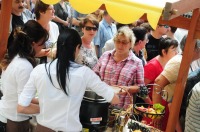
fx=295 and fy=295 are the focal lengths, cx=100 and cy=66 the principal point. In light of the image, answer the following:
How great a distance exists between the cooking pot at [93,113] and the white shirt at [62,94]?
3.6 inches

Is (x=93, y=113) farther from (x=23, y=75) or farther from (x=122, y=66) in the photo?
(x=122, y=66)

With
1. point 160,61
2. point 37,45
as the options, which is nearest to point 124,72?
point 160,61

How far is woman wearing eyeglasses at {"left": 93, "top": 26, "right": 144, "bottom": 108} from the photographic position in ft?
9.82

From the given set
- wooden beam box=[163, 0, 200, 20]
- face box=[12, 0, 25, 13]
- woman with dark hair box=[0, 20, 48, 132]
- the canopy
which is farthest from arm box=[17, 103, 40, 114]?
face box=[12, 0, 25, 13]

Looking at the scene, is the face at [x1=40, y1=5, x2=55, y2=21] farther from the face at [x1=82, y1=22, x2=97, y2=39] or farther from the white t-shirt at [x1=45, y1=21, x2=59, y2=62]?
the face at [x1=82, y1=22, x2=97, y2=39]

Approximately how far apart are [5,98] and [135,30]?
7.08 feet

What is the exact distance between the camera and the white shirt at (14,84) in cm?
215

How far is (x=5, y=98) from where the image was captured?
2.29m

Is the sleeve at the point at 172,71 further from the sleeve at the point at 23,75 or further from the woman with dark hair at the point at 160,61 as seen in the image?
the sleeve at the point at 23,75

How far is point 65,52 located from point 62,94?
0.27 meters

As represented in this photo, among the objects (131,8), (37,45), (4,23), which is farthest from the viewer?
(4,23)

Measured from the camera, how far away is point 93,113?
2053 millimetres

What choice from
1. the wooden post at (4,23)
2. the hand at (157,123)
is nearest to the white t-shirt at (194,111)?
the hand at (157,123)

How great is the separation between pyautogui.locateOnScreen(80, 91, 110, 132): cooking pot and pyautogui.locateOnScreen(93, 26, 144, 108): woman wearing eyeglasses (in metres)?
0.87
